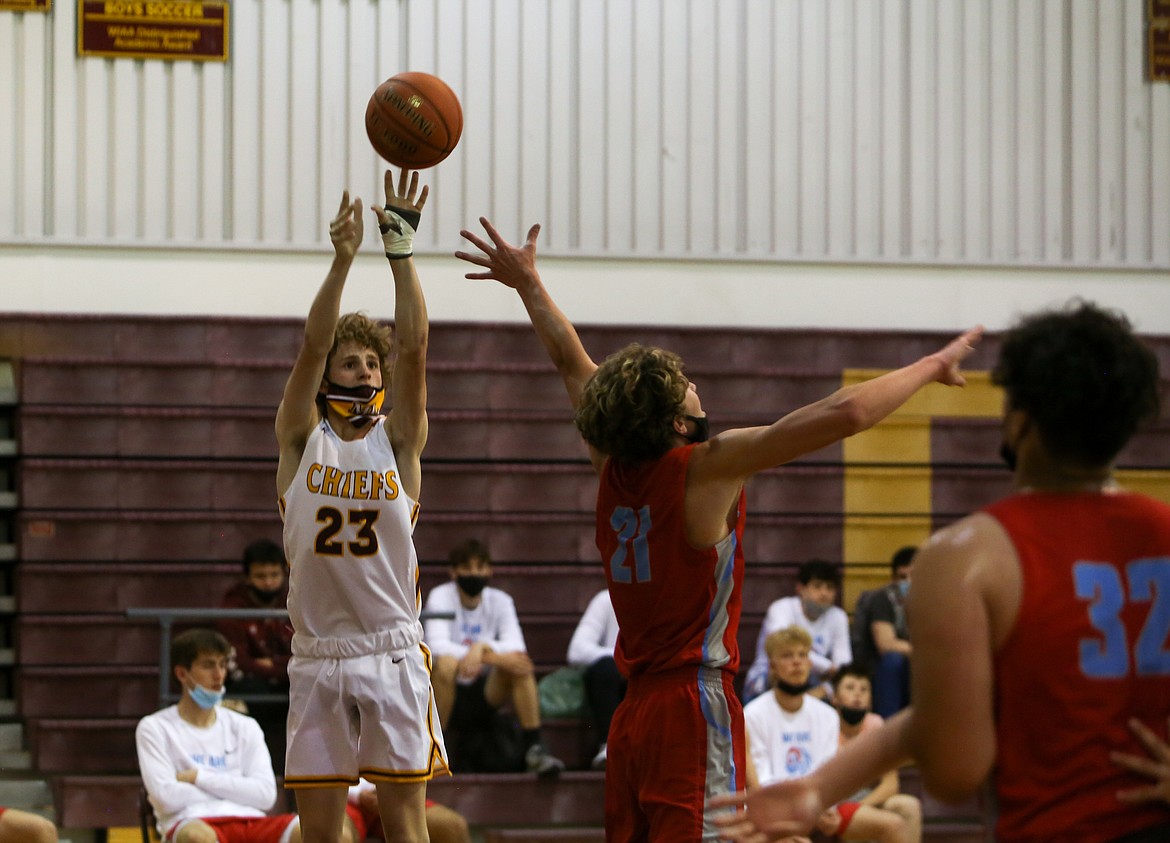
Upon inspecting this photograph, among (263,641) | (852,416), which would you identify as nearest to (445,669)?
(263,641)

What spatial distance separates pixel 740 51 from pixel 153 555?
515cm

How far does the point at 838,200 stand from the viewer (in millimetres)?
10109

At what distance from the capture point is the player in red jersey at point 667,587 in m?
3.38

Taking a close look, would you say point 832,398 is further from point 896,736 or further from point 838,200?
point 838,200

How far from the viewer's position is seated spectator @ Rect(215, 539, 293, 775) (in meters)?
7.30

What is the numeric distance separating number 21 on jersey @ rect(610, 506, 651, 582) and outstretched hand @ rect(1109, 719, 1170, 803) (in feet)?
5.14

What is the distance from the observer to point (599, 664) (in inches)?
297

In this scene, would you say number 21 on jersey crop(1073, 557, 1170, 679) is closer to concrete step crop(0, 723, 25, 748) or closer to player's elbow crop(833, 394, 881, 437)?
player's elbow crop(833, 394, 881, 437)

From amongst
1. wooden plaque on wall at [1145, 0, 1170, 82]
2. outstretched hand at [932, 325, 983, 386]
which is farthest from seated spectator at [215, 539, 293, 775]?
wooden plaque on wall at [1145, 0, 1170, 82]

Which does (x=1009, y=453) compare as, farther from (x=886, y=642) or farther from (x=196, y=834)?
(x=886, y=642)

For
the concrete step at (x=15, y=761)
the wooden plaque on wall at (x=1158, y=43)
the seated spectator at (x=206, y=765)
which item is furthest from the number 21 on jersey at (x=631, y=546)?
the wooden plaque on wall at (x=1158, y=43)

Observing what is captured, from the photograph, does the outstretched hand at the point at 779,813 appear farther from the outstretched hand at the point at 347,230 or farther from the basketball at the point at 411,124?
the basketball at the point at 411,124

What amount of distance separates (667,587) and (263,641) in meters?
4.56

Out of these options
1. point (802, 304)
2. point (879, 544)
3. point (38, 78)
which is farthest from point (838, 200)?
point (38, 78)
